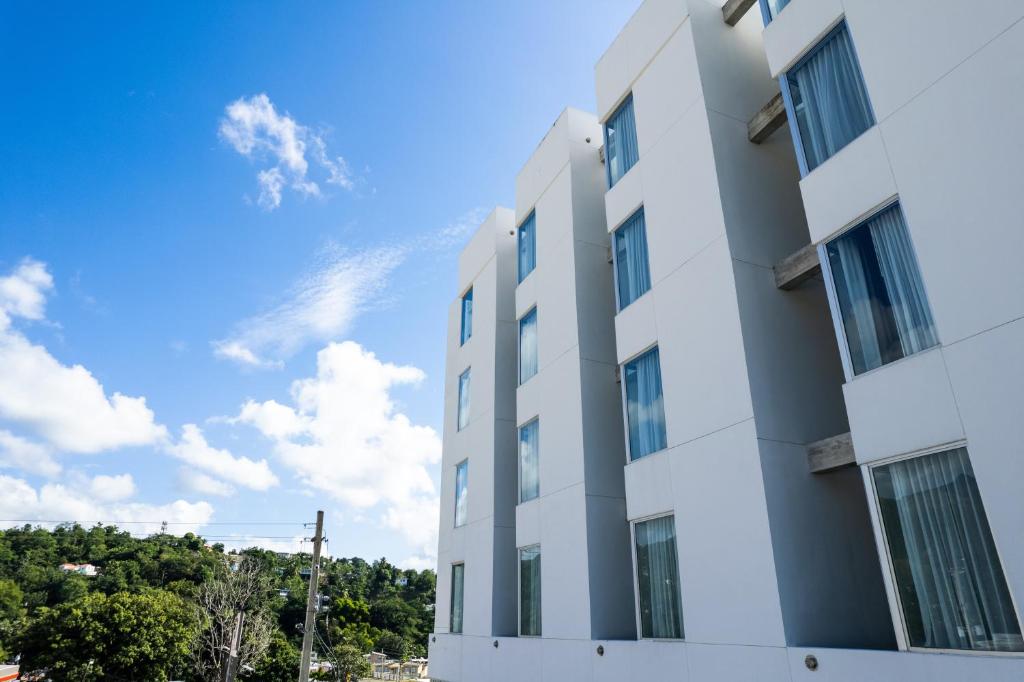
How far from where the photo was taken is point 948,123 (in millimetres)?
5812

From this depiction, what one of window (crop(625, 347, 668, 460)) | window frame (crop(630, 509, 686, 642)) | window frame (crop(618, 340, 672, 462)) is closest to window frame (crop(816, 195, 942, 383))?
window frame (crop(618, 340, 672, 462))

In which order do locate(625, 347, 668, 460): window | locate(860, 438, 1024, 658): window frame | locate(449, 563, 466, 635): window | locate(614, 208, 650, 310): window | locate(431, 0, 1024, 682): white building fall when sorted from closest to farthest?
locate(860, 438, 1024, 658): window frame
locate(431, 0, 1024, 682): white building
locate(625, 347, 668, 460): window
locate(614, 208, 650, 310): window
locate(449, 563, 466, 635): window

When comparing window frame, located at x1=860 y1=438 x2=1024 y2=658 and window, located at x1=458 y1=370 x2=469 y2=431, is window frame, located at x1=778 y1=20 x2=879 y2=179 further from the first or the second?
window, located at x1=458 y1=370 x2=469 y2=431

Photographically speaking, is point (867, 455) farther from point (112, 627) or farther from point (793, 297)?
point (112, 627)

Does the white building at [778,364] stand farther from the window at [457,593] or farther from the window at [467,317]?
the window at [467,317]

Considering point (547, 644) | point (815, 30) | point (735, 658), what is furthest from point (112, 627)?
point (815, 30)

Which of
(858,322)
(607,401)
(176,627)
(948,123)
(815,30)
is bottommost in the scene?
(176,627)

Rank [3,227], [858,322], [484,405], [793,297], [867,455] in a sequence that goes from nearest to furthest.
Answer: [867,455], [858,322], [793,297], [484,405], [3,227]

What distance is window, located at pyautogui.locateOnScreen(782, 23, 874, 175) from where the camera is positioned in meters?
7.15

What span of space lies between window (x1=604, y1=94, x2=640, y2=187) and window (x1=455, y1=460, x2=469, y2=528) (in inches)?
344

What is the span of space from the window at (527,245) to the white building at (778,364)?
2.24 ft

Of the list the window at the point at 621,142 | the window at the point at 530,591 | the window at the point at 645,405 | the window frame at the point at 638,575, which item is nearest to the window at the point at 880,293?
the window at the point at 645,405

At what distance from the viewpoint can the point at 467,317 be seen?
60.6 ft

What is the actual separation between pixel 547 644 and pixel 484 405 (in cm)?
636
